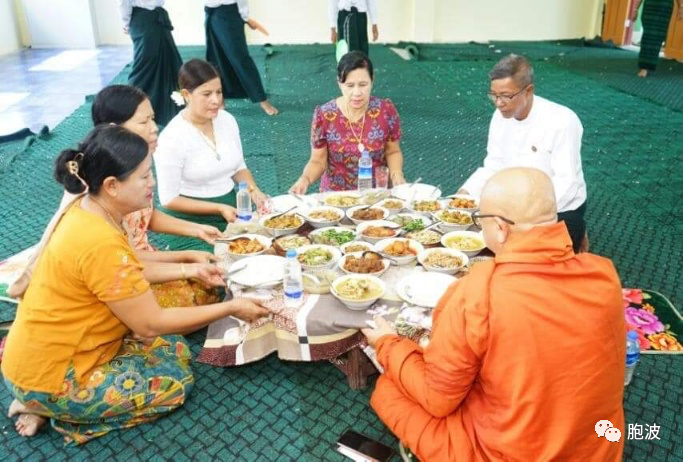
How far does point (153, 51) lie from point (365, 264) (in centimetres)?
386

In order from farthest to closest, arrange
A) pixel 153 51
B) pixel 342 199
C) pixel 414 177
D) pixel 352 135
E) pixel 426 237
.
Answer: pixel 153 51 < pixel 414 177 < pixel 352 135 < pixel 342 199 < pixel 426 237

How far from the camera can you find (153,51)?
4969mm

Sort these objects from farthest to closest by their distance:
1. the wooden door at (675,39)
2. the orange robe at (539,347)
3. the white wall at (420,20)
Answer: the white wall at (420,20) → the wooden door at (675,39) → the orange robe at (539,347)

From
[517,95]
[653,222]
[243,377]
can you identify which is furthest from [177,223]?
[653,222]

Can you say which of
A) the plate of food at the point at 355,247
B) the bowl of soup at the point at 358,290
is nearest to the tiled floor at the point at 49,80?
the plate of food at the point at 355,247

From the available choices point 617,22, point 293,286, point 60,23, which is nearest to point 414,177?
point 293,286

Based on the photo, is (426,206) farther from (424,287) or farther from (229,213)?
(229,213)

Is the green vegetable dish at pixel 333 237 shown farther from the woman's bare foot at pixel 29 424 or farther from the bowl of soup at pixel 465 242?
the woman's bare foot at pixel 29 424

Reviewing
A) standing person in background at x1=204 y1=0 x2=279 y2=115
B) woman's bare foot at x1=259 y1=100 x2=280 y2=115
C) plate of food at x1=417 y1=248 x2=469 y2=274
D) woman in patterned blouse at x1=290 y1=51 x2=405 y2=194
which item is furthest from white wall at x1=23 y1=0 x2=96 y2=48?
plate of food at x1=417 y1=248 x2=469 y2=274

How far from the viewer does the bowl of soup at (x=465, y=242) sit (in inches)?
82.0

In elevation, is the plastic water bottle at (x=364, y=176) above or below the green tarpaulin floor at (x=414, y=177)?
above

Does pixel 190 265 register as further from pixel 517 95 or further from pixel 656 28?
pixel 656 28

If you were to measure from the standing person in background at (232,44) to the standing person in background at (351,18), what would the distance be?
3.79 ft

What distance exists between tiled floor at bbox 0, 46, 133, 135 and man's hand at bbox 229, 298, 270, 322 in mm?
4813
